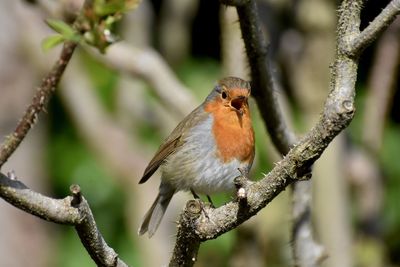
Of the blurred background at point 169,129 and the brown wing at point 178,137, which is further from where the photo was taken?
the blurred background at point 169,129

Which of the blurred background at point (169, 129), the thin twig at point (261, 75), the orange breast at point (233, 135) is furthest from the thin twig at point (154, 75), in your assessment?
the thin twig at point (261, 75)

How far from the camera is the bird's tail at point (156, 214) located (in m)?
3.73

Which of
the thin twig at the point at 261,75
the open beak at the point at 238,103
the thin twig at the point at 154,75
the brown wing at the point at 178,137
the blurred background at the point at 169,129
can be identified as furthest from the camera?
the blurred background at the point at 169,129

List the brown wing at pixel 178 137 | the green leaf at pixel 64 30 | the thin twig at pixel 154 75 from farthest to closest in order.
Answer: the thin twig at pixel 154 75
the brown wing at pixel 178 137
the green leaf at pixel 64 30

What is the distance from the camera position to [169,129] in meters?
4.94

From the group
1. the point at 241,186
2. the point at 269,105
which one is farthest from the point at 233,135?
the point at 241,186

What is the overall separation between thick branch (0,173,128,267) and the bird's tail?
62.6 inches

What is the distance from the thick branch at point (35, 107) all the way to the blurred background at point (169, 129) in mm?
996

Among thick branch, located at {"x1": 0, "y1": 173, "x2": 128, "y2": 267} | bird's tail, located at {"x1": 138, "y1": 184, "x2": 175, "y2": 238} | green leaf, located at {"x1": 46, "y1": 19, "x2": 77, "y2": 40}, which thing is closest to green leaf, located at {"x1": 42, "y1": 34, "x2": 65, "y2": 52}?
green leaf, located at {"x1": 46, "y1": 19, "x2": 77, "y2": 40}

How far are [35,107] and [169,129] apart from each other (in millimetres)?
2931

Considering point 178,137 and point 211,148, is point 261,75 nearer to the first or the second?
point 211,148

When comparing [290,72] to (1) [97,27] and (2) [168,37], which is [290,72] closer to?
(2) [168,37]

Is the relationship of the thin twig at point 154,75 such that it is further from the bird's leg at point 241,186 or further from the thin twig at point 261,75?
the bird's leg at point 241,186

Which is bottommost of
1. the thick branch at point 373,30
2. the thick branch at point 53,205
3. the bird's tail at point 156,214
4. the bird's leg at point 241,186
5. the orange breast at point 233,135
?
the thick branch at point 53,205
